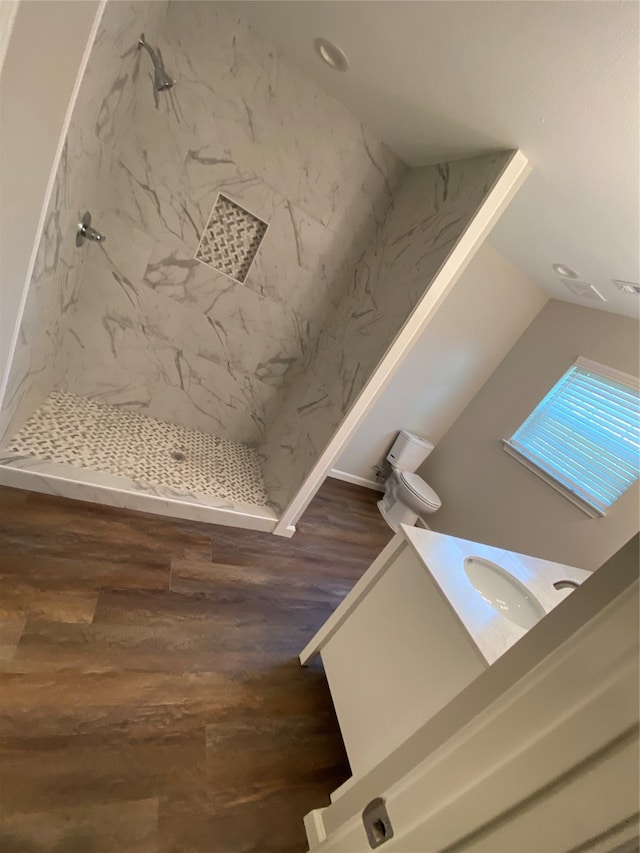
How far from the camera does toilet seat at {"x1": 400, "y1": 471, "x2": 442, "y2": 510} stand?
135 inches

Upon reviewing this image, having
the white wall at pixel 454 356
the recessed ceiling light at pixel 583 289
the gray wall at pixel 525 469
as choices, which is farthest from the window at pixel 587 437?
the white wall at pixel 454 356

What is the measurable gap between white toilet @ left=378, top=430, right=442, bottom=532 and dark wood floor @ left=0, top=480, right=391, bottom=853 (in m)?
Answer: 1.28

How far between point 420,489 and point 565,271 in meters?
1.83

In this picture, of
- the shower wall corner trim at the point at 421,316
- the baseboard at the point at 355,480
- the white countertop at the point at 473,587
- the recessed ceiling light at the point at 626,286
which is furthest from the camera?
the baseboard at the point at 355,480

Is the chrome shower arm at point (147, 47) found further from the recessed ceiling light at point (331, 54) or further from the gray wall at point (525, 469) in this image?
the gray wall at point (525, 469)

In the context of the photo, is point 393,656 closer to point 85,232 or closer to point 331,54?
point 85,232

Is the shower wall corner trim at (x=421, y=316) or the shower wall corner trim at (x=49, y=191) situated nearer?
the shower wall corner trim at (x=49, y=191)

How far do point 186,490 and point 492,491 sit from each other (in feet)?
7.50

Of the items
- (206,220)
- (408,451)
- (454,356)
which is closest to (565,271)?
(454,356)

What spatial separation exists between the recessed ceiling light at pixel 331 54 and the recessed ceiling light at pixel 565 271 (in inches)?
65.4

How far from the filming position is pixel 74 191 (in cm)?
167

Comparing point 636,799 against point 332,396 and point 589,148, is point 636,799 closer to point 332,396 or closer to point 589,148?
point 589,148

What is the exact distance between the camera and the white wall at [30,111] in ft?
3.03

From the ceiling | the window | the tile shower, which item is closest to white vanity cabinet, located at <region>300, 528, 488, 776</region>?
the tile shower
